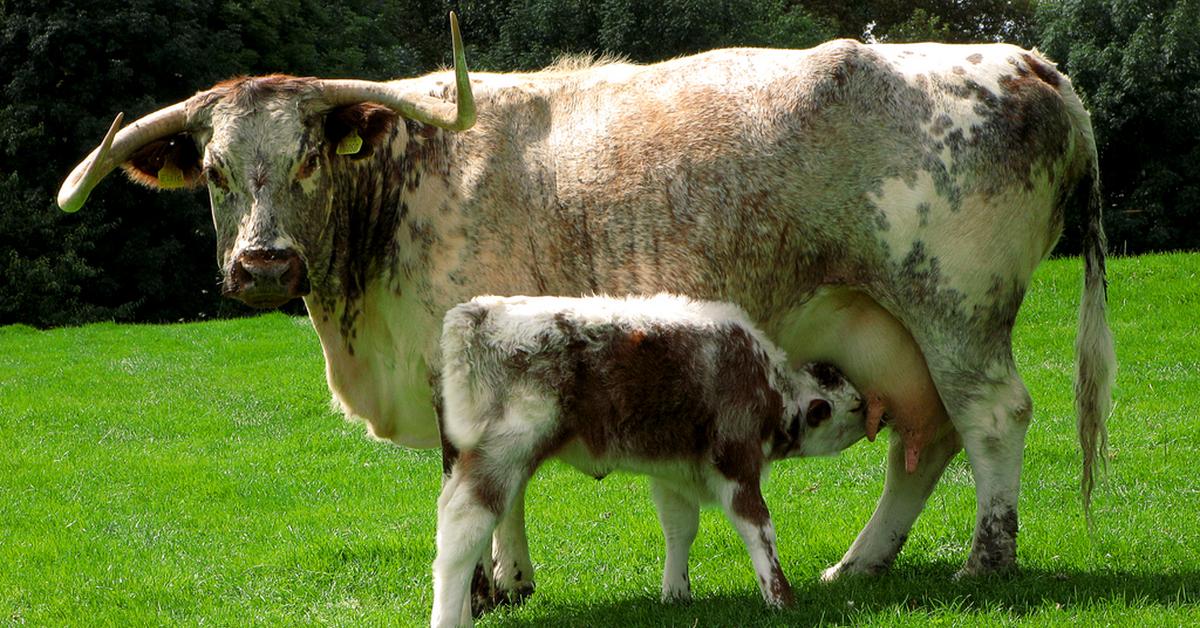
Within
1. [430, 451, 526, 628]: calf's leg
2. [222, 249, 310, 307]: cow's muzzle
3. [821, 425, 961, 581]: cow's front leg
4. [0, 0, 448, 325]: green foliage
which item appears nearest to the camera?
[430, 451, 526, 628]: calf's leg

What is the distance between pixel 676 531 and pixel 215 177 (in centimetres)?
288

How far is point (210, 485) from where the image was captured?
12367 millimetres

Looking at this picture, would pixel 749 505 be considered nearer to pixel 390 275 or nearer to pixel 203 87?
pixel 390 275

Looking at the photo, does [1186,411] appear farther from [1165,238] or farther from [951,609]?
[1165,238]

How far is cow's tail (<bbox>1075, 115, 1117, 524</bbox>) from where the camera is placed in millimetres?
7977

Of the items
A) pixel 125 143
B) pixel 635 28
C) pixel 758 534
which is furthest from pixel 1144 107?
pixel 125 143

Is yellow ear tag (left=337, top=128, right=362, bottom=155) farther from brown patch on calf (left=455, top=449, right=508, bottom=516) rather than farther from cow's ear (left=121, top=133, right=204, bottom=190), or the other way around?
brown patch on calf (left=455, top=449, right=508, bottom=516)

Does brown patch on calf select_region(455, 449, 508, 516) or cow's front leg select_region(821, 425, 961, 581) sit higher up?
brown patch on calf select_region(455, 449, 508, 516)

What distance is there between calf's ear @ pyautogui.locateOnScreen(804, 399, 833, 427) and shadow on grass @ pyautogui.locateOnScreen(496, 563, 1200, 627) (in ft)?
2.90

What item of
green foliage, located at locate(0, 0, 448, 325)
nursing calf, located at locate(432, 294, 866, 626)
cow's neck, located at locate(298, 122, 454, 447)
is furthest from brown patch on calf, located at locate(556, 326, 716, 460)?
green foliage, located at locate(0, 0, 448, 325)

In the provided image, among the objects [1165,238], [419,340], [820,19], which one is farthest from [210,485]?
[820,19]

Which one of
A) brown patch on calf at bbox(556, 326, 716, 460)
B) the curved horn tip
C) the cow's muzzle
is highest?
the curved horn tip

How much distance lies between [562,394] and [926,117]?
242 cm

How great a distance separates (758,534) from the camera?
671 cm
